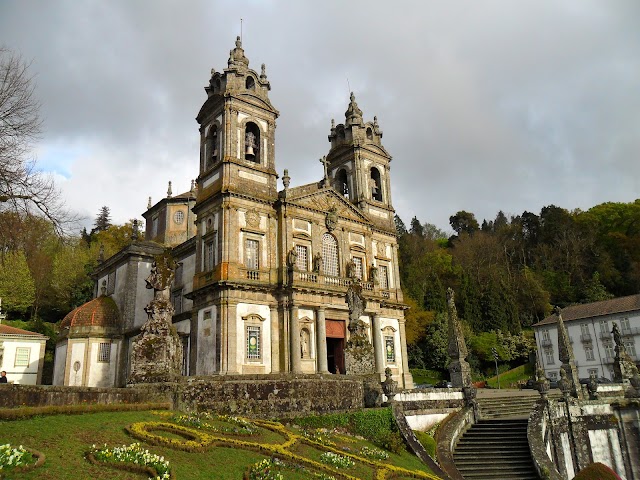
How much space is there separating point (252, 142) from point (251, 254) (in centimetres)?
766

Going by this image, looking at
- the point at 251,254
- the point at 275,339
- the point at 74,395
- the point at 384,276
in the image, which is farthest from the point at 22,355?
the point at 74,395

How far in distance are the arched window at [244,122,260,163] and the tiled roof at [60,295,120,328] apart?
15987mm

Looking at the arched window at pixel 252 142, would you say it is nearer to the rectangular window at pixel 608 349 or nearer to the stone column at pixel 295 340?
the stone column at pixel 295 340

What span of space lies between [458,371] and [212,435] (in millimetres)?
14692

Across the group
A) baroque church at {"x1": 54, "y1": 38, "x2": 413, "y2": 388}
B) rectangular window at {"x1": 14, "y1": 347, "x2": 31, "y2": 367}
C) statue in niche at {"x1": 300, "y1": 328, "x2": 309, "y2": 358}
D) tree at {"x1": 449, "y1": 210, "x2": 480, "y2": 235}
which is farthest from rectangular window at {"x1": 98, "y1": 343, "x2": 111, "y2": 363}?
tree at {"x1": 449, "y1": 210, "x2": 480, "y2": 235}

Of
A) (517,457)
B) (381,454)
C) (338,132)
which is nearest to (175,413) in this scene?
(381,454)

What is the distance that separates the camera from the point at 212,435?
12.1 metres

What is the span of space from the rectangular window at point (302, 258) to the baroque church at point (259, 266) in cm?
9

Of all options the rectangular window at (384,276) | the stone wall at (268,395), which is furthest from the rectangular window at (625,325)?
the stone wall at (268,395)

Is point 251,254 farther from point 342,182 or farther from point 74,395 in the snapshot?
point 74,395

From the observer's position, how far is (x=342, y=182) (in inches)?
1642

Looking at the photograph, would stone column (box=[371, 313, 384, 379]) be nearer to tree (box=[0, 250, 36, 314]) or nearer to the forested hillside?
the forested hillside

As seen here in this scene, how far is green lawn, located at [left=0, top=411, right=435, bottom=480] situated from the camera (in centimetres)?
863

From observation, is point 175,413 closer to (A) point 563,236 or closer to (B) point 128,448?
(B) point 128,448
